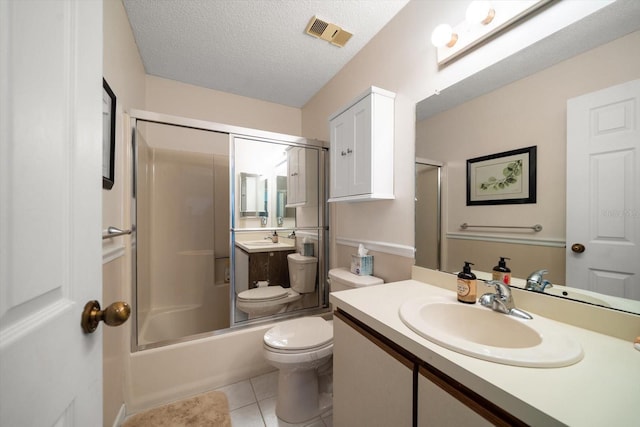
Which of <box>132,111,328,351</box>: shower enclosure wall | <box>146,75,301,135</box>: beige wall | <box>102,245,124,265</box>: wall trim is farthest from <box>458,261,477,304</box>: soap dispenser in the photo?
<box>146,75,301,135</box>: beige wall

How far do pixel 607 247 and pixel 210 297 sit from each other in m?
2.63

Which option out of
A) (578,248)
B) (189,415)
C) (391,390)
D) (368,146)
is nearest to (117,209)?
(189,415)

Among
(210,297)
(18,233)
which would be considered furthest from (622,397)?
(210,297)

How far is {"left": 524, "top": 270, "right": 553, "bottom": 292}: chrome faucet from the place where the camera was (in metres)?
0.88

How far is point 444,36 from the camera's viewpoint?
117 cm

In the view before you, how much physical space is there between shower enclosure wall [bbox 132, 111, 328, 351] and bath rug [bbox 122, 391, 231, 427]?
17.2 inches

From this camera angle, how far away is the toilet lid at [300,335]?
1.36 metres

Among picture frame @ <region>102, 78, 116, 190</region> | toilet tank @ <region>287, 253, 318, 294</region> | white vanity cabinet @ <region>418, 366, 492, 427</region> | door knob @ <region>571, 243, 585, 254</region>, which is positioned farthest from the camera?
toilet tank @ <region>287, 253, 318, 294</region>

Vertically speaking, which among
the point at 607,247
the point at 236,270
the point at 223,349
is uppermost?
the point at 607,247

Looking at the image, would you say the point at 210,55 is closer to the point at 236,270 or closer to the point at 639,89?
the point at 236,270

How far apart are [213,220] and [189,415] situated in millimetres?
1485

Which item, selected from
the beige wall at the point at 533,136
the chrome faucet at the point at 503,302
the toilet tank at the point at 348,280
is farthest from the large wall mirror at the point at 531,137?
the toilet tank at the point at 348,280

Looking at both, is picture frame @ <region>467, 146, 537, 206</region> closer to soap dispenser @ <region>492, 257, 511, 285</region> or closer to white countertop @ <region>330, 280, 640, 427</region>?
soap dispenser @ <region>492, 257, 511, 285</region>

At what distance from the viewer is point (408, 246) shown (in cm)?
145
